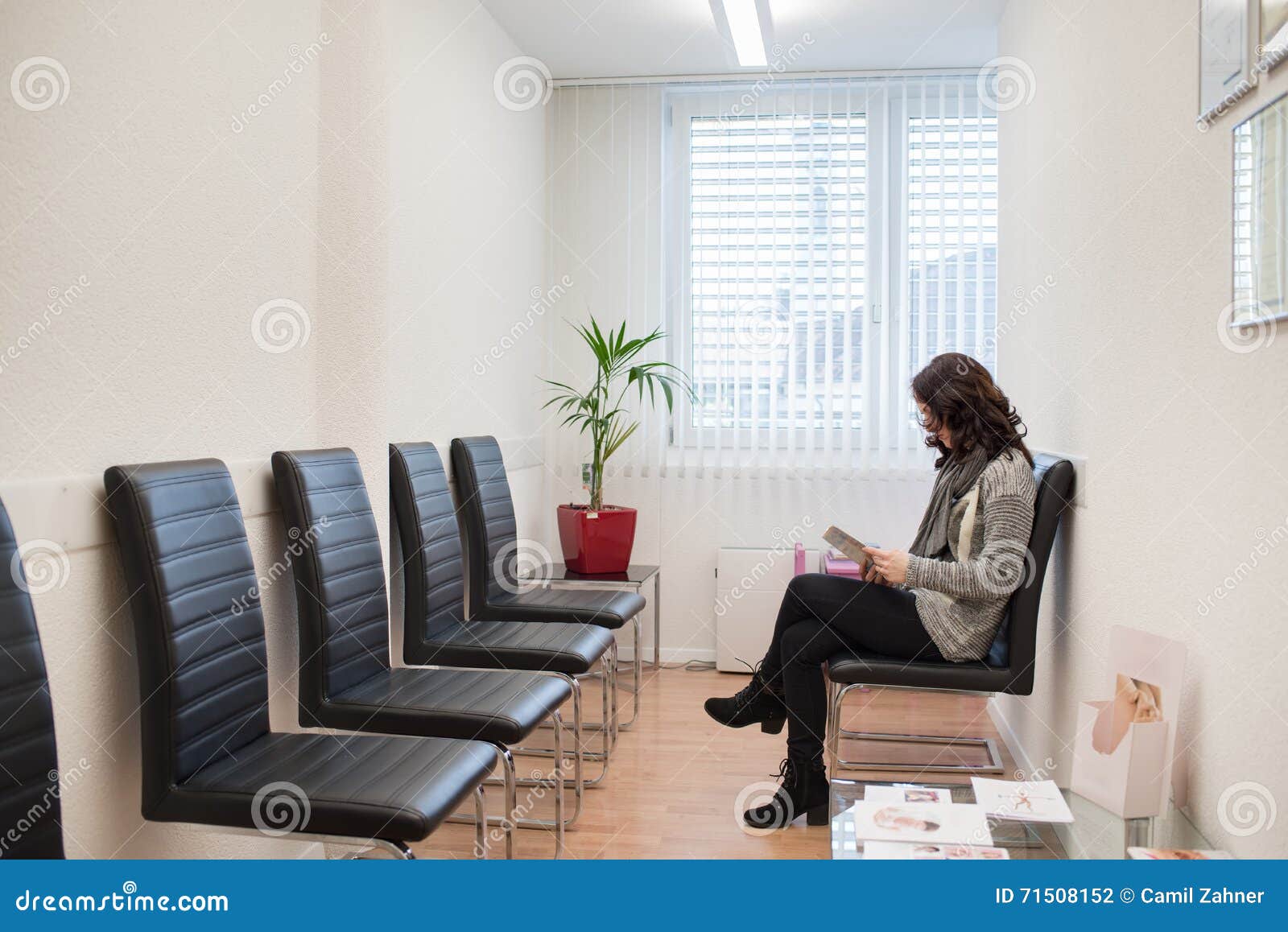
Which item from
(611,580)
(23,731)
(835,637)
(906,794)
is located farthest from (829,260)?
(23,731)

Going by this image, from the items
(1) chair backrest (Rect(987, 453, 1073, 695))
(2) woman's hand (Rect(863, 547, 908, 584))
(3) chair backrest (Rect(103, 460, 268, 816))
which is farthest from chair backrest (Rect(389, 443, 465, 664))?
(1) chair backrest (Rect(987, 453, 1073, 695))

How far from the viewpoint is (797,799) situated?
9.39 feet

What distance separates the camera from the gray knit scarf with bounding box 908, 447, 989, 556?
3.04 m

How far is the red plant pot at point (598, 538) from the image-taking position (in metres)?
4.15

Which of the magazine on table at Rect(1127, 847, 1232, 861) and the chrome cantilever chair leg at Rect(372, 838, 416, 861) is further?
the chrome cantilever chair leg at Rect(372, 838, 416, 861)

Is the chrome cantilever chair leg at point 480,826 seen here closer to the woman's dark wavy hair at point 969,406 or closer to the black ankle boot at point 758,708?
the black ankle boot at point 758,708

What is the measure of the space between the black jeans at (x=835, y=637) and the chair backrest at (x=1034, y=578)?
208mm

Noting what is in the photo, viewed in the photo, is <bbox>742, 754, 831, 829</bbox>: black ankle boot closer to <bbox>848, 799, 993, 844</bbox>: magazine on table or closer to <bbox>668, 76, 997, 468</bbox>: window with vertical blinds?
<bbox>848, 799, 993, 844</bbox>: magazine on table

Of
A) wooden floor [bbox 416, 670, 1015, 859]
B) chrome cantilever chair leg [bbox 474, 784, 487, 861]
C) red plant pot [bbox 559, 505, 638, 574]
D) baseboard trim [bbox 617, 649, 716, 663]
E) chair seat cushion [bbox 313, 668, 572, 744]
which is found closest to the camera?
chrome cantilever chair leg [bbox 474, 784, 487, 861]

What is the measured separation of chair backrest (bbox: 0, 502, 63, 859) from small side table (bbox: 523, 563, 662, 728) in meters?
2.31

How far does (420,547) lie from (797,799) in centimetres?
123

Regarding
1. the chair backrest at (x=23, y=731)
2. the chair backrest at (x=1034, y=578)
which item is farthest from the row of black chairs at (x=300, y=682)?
the chair backrest at (x=1034, y=578)
